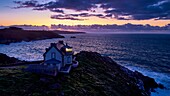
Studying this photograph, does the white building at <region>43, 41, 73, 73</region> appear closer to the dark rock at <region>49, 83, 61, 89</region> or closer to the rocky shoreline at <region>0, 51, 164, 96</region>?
the rocky shoreline at <region>0, 51, 164, 96</region>

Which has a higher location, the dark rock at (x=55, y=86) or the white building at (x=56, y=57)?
the white building at (x=56, y=57)

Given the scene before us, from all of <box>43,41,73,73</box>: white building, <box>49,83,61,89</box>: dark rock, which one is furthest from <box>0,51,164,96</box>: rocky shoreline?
<box>43,41,73,73</box>: white building

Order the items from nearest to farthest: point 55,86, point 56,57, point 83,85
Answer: point 55,86
point 83,85
point 56,57

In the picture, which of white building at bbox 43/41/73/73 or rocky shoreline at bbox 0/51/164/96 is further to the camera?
Answer: white building at bbox 43/41/73/73

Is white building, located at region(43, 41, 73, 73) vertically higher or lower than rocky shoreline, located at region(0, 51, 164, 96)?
higher

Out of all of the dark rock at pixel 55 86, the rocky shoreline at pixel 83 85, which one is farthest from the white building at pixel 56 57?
the dark rock at pixel 55 86

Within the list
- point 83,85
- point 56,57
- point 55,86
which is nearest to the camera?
point 55,86

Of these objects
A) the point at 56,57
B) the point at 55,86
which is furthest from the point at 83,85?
the point at 56,57

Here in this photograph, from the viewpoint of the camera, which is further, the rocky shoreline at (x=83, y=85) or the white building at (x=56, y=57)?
the white building at (x=56, y=57)

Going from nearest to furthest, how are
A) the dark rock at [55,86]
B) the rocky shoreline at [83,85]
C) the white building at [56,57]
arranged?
the rocky shoreline at [83,85]
the dark rock at [55,86]
the white building at [56,57]

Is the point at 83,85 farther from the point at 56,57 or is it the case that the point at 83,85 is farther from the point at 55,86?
the point at 56,57

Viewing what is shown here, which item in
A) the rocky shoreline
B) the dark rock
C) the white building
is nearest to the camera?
the rocky shoreline

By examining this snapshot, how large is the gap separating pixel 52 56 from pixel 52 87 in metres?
12.0

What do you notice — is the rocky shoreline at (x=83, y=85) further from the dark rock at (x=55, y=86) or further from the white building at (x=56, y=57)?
the white building at (x=56, y=57)
